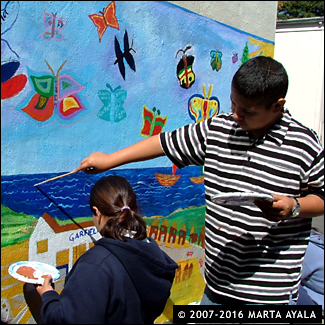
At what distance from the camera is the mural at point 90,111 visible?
238 centimetres

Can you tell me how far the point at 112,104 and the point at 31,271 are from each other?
52.1 inches

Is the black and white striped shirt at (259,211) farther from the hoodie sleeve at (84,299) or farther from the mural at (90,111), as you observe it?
the mural at (90,111)

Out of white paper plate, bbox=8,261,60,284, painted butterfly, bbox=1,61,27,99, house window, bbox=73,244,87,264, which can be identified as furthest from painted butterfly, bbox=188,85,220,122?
white paper plate, bbox=8,261,60,284

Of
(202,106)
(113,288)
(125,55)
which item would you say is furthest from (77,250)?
(202,106)

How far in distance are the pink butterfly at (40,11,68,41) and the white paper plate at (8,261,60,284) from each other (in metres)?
1.31

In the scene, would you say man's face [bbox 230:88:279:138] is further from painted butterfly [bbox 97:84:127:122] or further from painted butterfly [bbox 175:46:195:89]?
painted butterfly [bbox 175:46:195:89]

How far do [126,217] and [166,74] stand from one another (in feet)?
5.71

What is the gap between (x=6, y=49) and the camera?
2.29 m

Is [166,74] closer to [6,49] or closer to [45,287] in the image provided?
[6,49]

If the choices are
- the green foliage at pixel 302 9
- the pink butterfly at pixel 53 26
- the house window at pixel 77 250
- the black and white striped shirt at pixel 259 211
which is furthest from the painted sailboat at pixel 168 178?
the green foliage at pixel 302 9

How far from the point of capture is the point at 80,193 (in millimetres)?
2750

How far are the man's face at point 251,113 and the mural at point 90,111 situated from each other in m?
1.28

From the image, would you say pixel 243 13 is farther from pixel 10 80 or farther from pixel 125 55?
pixel 10 80

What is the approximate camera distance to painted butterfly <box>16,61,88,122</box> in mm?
2428
